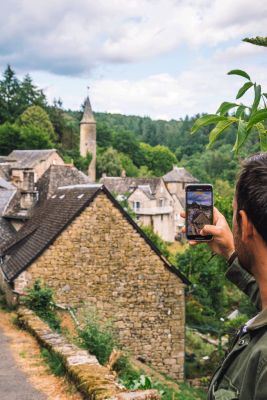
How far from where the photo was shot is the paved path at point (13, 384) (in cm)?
564

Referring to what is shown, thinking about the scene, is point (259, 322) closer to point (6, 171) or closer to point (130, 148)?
point (6, 171)

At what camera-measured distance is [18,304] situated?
10.3 metres

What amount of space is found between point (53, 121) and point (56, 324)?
2392 inches

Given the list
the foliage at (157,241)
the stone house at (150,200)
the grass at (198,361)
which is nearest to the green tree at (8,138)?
the stone house at (150,200)

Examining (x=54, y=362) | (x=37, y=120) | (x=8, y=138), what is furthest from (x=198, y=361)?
(x=37, y=120)

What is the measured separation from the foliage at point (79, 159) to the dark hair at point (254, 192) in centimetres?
5851

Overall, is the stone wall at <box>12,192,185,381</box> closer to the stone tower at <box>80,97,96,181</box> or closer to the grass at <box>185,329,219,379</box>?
the grass at <box>185,329,219,379</box>

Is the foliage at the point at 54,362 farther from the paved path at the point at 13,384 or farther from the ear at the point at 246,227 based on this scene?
the ear at the point at 246,227

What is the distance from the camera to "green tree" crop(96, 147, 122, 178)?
61500 mm

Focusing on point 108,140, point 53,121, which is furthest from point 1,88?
point 108,140

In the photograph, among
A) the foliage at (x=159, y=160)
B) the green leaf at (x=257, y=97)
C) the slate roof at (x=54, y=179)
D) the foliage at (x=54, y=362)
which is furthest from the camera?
the foliage at (x=159, y=160)

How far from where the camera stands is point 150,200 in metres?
41.6

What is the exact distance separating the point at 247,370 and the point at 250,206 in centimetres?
62

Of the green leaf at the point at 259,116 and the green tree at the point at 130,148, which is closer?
the green leaf at the point at 259,116
